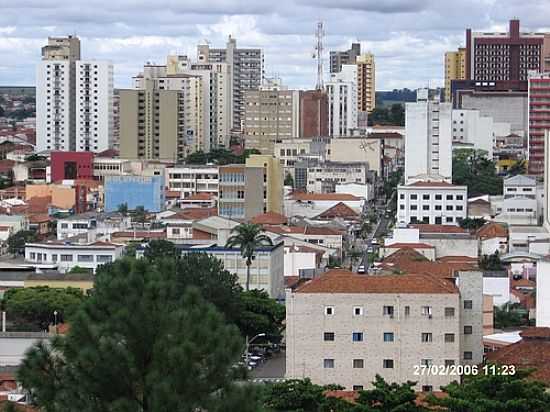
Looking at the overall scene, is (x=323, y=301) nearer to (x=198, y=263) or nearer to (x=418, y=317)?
(x=418, y=317)

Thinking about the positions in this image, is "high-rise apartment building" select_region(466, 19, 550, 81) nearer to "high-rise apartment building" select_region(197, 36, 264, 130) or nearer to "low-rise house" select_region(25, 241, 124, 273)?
"high-rise apartment building" select_region(197, 36, 264, 130)

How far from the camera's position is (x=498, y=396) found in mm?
18719

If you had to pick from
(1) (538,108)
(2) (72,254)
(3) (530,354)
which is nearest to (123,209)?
(2) (72,254)

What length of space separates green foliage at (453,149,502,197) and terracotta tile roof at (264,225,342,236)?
1206 centimetres

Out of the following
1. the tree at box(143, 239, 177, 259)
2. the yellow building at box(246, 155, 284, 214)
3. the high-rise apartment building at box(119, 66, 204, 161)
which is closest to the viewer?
→ the tree at box(143, 239, 177, 259)

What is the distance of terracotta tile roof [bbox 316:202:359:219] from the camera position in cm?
5297

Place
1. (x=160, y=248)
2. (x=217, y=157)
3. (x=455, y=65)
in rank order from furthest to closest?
1. (x=455, y=65)
2. (x=217, y=157)
3. (x=160, y=248)

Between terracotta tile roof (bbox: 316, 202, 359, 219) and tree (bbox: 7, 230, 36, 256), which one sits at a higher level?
terracotta tile roof (bbox: 316, 202, 359, 219)

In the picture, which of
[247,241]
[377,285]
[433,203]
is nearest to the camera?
[377,285]

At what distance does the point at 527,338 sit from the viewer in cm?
2388

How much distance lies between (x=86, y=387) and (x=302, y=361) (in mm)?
10883

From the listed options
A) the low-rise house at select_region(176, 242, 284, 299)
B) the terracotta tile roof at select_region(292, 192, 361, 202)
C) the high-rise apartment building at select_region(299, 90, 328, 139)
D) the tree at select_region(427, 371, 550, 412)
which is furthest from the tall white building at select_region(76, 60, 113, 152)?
the tree at select_region(427, 371, 550, 412)

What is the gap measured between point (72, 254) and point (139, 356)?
27628mm

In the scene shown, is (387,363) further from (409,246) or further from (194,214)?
(194,214)
